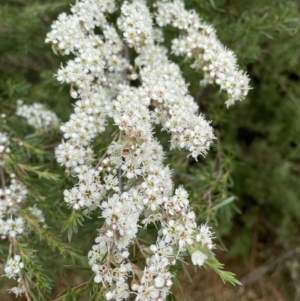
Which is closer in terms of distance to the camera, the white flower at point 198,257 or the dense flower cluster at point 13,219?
the white flower at point 198,257

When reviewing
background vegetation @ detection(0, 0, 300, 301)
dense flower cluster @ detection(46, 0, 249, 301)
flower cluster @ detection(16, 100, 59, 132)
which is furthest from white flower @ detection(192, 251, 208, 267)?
flower cluster @ detection(16, 100, 59, 132)

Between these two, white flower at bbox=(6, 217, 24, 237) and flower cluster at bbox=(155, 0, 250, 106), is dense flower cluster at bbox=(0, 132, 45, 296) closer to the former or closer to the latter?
white flower at bbox=(6, 217, 24, 237)

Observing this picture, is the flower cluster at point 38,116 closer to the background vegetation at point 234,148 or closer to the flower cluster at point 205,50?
the background vegetation at point 234,148

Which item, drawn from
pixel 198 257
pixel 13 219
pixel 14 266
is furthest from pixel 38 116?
pixel 198 257

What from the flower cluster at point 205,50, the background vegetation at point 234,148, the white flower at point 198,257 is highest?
the flower cluster at point 205,50

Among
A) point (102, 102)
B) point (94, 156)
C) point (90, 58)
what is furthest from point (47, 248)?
point (90, 58)

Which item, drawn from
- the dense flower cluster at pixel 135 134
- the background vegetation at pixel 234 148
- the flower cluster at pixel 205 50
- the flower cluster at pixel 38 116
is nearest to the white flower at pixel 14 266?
the background vegetation at pixel 234 148

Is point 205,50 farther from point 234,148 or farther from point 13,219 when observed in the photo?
point 234,148
